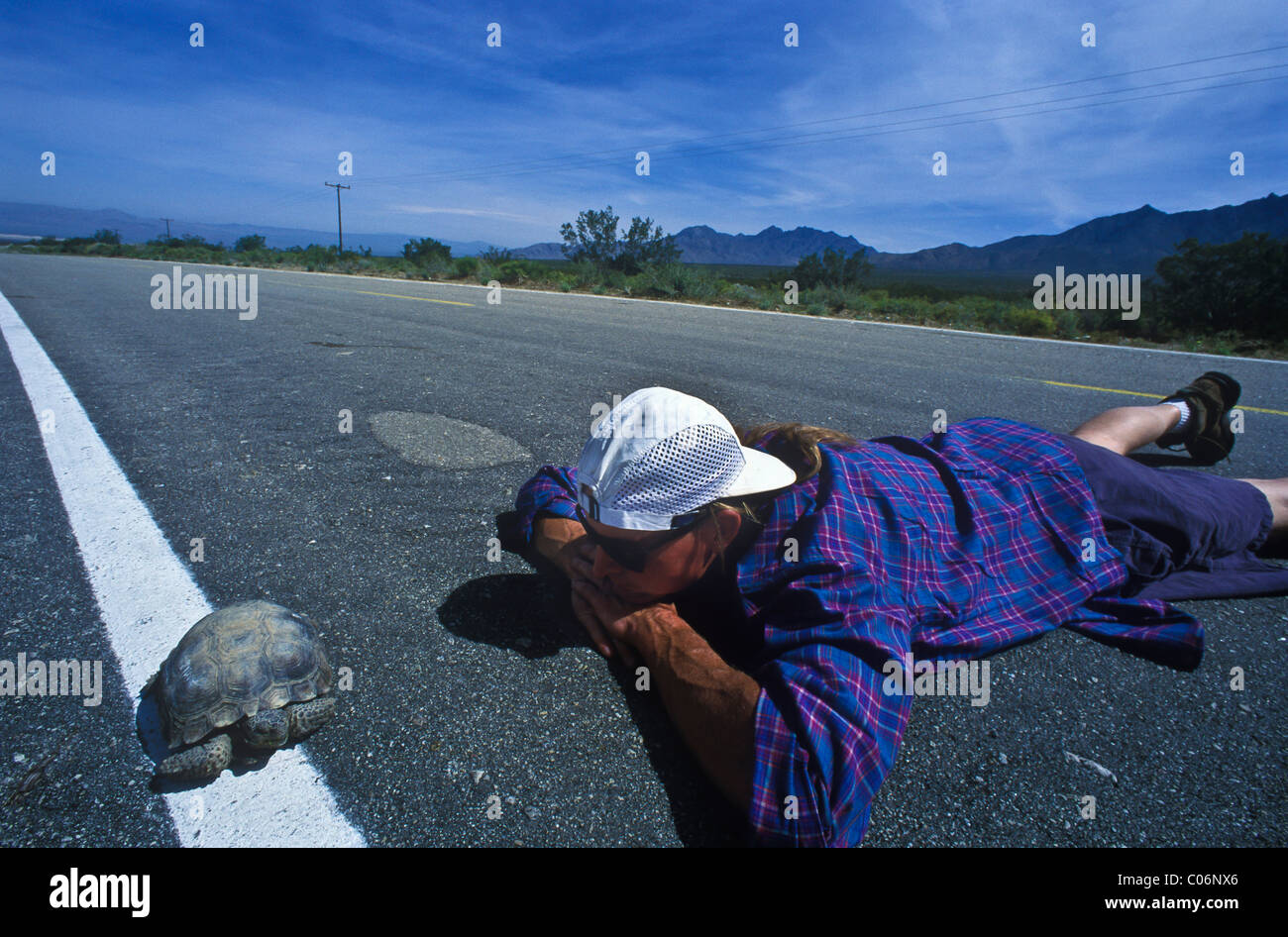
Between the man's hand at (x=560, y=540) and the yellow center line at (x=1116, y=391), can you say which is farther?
the yellow center line at (x=1116, y=391)

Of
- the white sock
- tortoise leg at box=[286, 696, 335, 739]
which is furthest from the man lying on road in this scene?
the white sock

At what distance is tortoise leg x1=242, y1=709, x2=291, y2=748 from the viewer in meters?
1.57

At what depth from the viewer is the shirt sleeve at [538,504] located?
2.52 m

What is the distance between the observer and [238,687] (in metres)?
1.61

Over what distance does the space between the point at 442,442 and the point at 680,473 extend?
98.3 inches

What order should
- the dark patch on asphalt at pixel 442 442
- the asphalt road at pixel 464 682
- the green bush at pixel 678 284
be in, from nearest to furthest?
1. the asphalt road at pixel 464 682
2. the dark patch on asphalt at pixel 442 442
3. the green bush at pixel 678 284

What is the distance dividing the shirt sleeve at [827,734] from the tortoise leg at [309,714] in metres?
1.09

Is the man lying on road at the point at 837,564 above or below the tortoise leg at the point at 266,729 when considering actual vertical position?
above

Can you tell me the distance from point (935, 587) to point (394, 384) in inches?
175

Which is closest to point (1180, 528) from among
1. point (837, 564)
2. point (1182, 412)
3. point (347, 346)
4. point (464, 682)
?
point (837, 564)

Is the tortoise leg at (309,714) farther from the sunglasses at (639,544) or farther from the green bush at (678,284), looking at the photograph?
the green bush at (678,284)

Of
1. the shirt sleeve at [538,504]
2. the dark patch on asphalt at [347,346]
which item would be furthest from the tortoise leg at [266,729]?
the dark patch on asphalt at [347,346]

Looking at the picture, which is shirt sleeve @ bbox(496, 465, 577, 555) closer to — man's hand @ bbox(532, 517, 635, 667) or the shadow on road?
man's hand @ bbox(532, 517, 635, 667)
